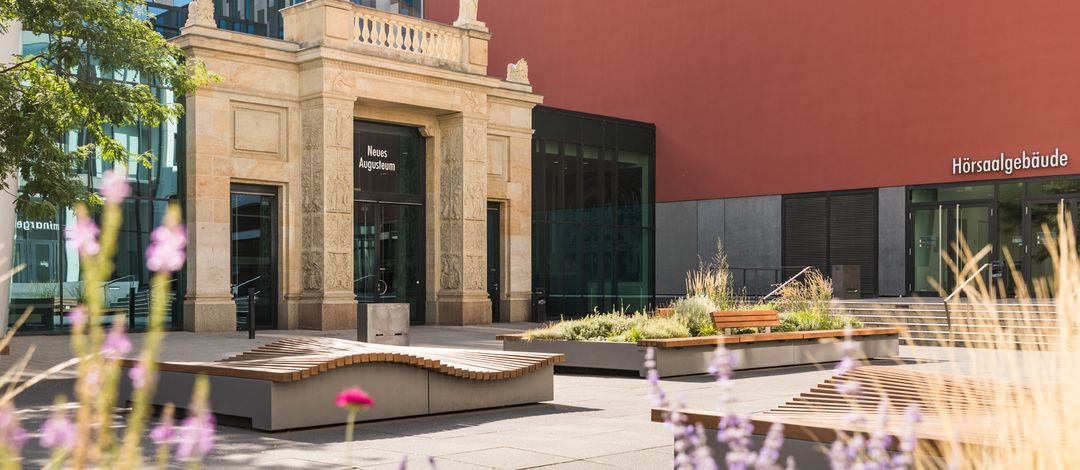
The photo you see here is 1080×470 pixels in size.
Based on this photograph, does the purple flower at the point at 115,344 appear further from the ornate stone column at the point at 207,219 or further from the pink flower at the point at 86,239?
the ornate stone column at the point at 207,219

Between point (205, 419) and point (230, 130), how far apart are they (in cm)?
1959

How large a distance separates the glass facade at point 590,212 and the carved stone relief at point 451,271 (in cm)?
383

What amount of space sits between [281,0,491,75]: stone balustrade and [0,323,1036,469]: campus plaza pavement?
1146 centimetres

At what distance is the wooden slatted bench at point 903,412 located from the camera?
12.4 ft

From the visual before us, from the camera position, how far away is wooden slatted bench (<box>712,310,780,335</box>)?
45.6 feet

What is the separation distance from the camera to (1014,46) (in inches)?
1059

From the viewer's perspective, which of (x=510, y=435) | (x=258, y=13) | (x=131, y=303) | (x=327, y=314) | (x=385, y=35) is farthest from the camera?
(x=258, y=13)

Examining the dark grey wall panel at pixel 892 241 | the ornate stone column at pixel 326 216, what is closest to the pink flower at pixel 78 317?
the ornate stone column at pixel 326 216

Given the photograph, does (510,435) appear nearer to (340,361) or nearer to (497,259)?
(340,361)

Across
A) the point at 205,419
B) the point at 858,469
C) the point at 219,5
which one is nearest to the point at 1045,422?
the point at 858,469

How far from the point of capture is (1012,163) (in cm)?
2691

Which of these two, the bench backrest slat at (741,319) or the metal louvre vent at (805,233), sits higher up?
the metal louvre vent at (805,233)

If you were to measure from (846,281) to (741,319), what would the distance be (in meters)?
15.9

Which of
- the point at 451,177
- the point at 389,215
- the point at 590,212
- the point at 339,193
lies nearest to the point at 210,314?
the point at 339,193
